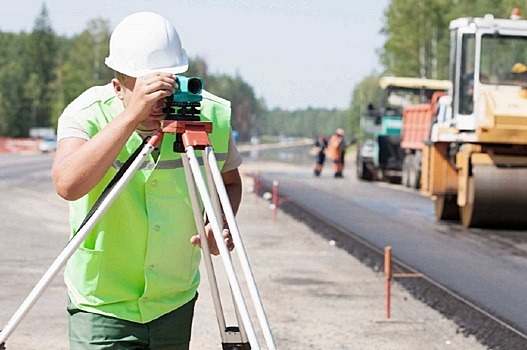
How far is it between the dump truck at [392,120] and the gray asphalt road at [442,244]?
413 inches

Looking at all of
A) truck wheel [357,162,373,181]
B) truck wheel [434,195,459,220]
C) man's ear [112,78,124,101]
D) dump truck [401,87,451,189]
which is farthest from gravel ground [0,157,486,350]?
truck wheel [357,162,373,181]

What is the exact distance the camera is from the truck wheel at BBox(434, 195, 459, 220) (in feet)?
68.8

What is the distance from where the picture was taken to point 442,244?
16828mm

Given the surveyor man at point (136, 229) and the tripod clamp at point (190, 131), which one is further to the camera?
the surveyor man at point (136, 229)

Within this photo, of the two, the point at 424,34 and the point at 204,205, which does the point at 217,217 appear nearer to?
the point at 204,205

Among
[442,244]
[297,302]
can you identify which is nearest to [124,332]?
[297,302]

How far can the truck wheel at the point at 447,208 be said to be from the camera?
68.8 ft

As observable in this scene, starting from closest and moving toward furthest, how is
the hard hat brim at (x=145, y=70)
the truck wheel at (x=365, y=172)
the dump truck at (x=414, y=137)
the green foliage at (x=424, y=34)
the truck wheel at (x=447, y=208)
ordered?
the hard hat brim at (x=145, y=70), the truck wheel at (x=447, y=208), the dump truck at (x=414, y=137), the truck wheel at (x=365, y=172), the green foliage at (x=424, y=34)

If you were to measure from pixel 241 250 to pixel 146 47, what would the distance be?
817mm

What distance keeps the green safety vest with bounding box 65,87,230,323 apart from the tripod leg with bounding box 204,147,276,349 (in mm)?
430

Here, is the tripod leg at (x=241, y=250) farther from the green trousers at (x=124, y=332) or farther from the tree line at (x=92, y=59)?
the tree line at (x=92, y=59)

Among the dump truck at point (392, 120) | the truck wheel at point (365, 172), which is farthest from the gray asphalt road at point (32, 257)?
the truck wheel at point (365, 172)

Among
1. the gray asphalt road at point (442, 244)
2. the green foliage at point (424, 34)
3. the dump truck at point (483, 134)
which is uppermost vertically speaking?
the green foliage at point (424, 34)

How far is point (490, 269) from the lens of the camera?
45.6 feet
